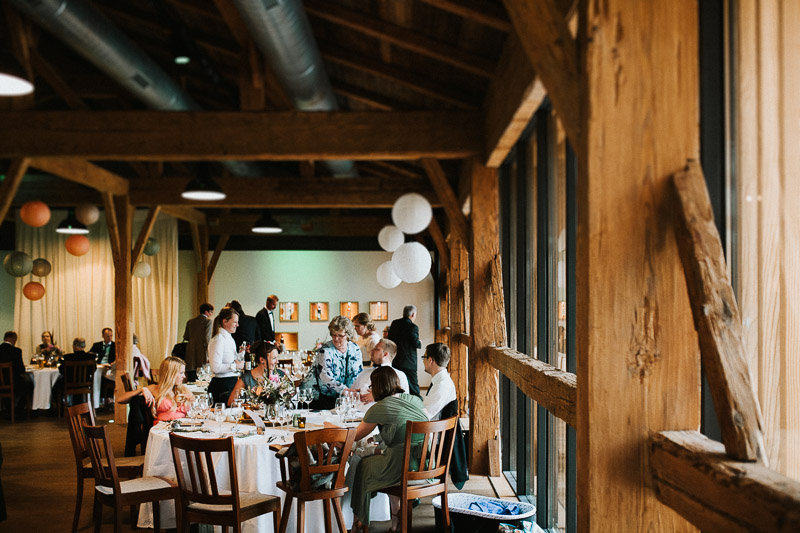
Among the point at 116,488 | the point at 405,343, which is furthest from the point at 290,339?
the point at 116,488

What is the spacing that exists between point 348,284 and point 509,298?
→ 873 cm

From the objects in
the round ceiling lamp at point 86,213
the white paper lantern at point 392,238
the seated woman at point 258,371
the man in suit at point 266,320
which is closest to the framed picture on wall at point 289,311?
the man in suit at point 266,320

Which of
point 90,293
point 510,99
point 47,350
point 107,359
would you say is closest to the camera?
point 510,99

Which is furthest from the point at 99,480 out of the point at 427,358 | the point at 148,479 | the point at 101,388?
the point at 101,388

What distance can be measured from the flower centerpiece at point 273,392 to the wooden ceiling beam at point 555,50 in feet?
11.7

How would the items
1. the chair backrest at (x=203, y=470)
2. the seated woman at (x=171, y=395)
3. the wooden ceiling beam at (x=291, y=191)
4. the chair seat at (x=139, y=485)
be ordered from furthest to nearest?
the wooden ceiling beam at (x=291, y=191)
the seated woman at (x=171, y=395)
the chair seat at (x=139, y=485)
the chair backrest at (x=203, y=470)

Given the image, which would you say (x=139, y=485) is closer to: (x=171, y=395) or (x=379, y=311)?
(x=171, y=395)

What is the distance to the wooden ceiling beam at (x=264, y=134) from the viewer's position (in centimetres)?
646

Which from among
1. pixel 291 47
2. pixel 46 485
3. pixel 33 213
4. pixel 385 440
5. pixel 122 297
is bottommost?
pixel 46 485

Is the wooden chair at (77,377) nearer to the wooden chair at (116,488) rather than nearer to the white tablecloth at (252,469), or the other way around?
the white tablecloth at (252,469)

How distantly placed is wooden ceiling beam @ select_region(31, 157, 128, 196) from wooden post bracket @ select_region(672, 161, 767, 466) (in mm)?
6995

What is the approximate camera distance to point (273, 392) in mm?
5203

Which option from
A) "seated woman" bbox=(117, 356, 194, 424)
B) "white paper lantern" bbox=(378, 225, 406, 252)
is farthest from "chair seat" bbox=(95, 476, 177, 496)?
"white paper lantern" bbox=(378, 225, 406, 252)

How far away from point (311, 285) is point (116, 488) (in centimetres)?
1094
